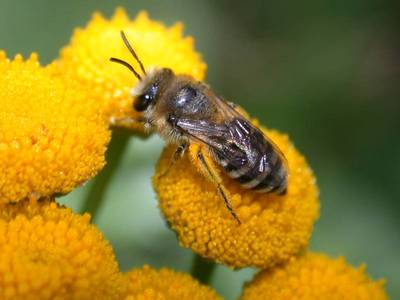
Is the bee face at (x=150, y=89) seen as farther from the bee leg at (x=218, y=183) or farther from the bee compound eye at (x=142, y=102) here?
the bee leg at (x=218, y=183)

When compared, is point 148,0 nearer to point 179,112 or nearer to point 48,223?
point 179,112

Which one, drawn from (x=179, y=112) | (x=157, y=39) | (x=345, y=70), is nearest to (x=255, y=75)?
(x=345, y=70)

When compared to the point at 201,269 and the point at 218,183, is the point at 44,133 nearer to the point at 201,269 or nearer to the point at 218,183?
the point at 218,183

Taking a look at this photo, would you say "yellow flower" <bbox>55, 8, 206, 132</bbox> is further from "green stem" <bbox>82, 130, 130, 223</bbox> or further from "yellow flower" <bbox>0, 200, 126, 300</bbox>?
"yellow flower" <bbox>0, 200, 126, 300</bbox>

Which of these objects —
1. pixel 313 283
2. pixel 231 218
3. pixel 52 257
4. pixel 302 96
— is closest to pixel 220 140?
pixel 231 218

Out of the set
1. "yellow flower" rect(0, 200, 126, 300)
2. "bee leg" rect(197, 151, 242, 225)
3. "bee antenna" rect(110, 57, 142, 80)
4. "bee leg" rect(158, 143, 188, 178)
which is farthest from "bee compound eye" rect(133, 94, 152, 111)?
"yellow flower" rect(0, 200, 126, 300)

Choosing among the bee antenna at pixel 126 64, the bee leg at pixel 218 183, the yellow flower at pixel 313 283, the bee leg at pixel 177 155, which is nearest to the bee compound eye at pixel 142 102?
the bee antenna at pixel 126 64
